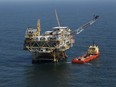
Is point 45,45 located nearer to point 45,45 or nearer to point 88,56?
point 45,45

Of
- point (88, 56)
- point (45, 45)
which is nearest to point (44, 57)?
point (45, 45)

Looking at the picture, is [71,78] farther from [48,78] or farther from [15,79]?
[15,79]

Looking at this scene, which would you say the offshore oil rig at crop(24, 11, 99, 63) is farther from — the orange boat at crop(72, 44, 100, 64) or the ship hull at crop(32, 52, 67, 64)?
the orange boat at crop(72, 44, 100, 64)

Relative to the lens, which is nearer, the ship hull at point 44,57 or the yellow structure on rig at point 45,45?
the yellow structure on rig at point 45,45

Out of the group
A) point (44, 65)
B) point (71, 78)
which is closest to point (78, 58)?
point (44, 65)

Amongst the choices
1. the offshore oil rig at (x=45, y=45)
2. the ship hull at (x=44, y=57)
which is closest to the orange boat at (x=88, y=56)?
the offshore oil rig at (x=45, y=45)

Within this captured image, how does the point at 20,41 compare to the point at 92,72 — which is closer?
the point at 92,72

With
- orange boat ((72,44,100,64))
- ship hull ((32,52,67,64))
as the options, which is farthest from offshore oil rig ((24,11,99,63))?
orange boat ((72,44,100,64))

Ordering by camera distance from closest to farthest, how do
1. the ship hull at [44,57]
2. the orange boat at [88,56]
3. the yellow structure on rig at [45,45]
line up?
the yellow structure on rig at [45,45], the orange boat at [88,56], the ship hull at [44,57]

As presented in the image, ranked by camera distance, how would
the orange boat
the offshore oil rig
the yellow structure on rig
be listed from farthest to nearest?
the orange boat
the offshore oil rig
the yellow structure on rig

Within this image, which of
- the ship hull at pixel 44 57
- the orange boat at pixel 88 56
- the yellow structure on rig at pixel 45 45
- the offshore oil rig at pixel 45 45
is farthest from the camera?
the ship hull at pixel 44 57

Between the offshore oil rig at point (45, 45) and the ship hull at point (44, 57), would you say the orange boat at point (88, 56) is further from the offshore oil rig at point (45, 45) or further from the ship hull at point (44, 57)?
the ship hull at point (44, 57)
